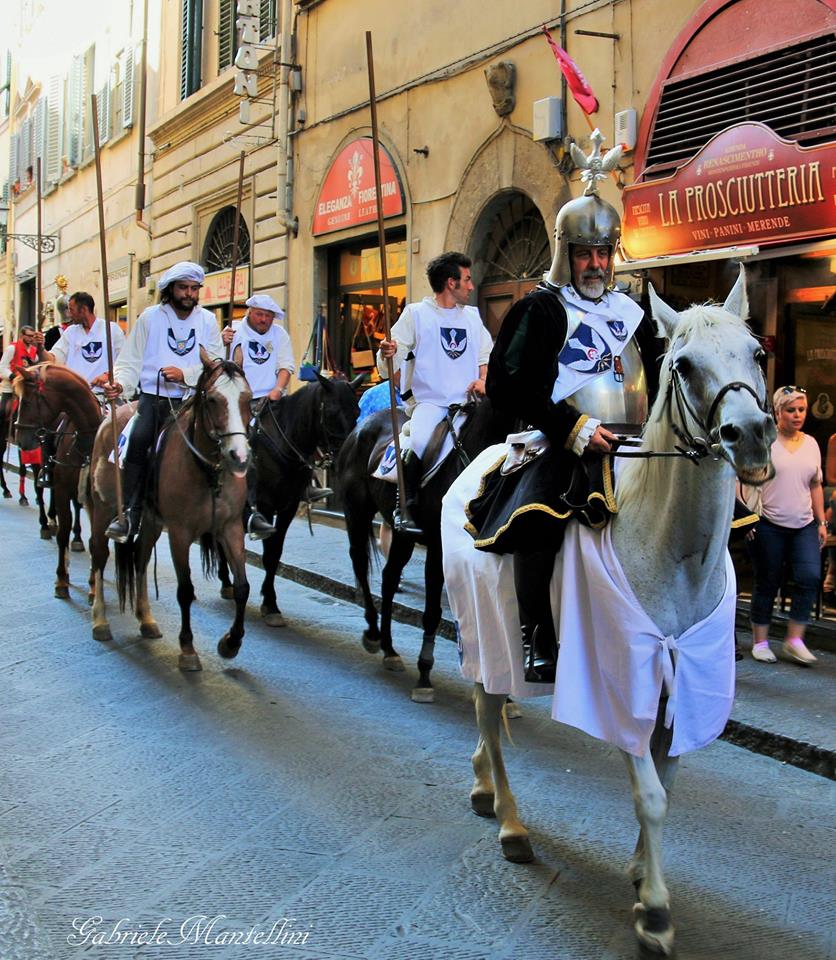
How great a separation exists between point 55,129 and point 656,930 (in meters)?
31.3

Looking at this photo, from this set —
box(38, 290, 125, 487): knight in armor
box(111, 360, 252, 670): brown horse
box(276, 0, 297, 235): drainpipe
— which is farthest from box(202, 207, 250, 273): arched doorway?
box(111, 360, 252, 670): brown horse

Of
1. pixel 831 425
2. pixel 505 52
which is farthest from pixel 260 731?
pixel 505 52

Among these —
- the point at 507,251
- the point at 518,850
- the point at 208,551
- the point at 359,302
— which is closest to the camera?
the point at 518,850

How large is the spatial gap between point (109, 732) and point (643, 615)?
3.27 m

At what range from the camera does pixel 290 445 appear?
8.84 metres

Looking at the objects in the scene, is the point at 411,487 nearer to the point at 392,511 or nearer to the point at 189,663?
the point at 392,511

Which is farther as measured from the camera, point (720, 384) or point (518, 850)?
point (518, 850)

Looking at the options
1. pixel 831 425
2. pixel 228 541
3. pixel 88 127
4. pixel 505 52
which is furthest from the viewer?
pixel 88 127

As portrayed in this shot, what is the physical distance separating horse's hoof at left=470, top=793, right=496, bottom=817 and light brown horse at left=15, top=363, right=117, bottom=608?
18.5 feet

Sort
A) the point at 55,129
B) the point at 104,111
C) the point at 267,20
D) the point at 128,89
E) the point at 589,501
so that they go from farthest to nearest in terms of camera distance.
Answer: the point at 55,129
the point at 104,111
the point at 128,89
the point at 267,20
the point at 589,501

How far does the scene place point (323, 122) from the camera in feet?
51.7

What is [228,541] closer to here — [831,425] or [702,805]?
[702,805]

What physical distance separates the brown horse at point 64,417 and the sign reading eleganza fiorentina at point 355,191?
5453 millimetres

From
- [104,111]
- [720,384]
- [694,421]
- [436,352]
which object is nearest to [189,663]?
[436,352]
